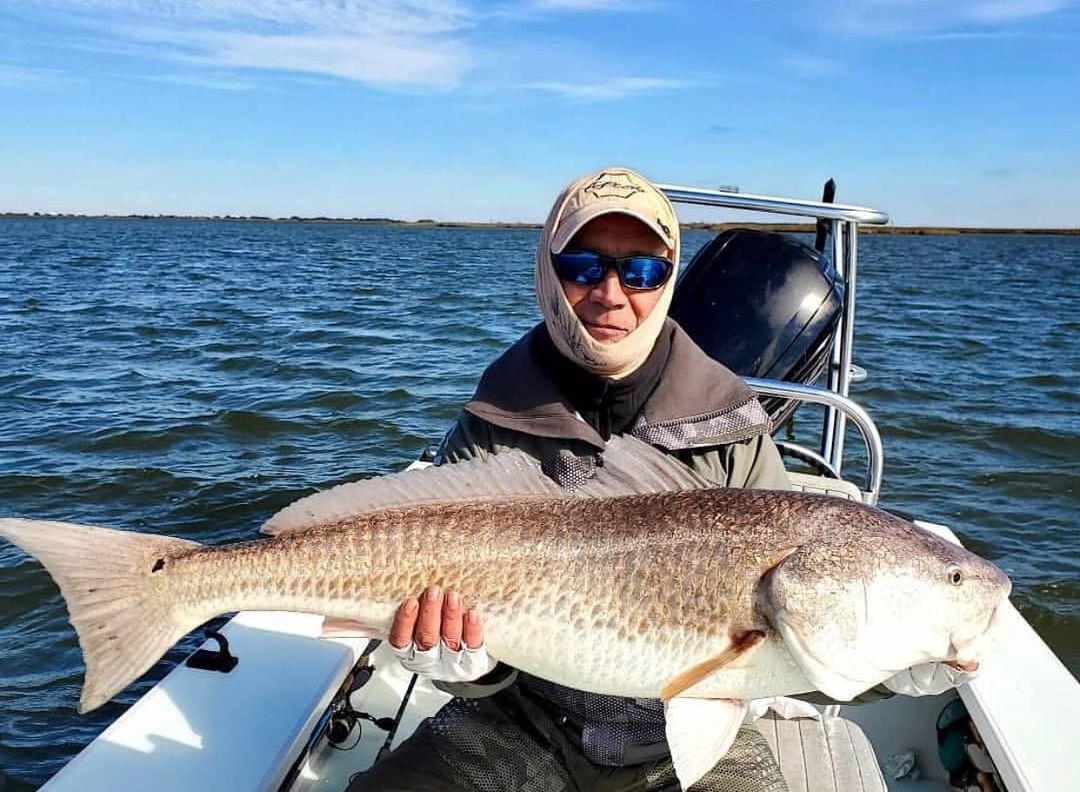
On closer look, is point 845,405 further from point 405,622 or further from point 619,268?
point 405,622

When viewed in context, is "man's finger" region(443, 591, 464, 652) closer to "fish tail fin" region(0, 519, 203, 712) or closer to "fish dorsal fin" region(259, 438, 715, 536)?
"fish dorsal fin" region(259, 438, 715, 536)

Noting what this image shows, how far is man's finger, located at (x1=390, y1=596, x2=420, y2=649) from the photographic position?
9.20ft

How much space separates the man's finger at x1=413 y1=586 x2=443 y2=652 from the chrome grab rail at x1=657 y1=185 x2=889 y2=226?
406 centimetres

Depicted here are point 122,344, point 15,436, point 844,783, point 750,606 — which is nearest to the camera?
point 750,606

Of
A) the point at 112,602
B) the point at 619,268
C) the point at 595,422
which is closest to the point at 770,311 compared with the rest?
the point at 595,422

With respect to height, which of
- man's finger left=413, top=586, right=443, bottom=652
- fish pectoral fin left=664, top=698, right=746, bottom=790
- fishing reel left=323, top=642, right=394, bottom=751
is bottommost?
fishing reel left=323, top=642, right=394, bottom=751

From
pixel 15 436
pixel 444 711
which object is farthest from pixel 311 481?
pixel 444 711

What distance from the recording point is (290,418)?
13680 millimetres

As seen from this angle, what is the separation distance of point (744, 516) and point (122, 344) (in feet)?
62.9

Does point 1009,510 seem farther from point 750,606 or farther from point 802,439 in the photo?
point 750,606

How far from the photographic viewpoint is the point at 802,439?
45.2 feet

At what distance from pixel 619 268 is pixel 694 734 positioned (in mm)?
1623

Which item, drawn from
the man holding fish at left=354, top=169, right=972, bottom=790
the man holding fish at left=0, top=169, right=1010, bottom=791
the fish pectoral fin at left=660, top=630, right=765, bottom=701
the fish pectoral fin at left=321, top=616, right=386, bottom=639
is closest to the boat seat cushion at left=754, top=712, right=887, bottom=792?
the man holding fish at left=354, top=169, right=972, bottom=790

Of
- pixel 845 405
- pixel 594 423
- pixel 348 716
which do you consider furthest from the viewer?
pixel 845 405
